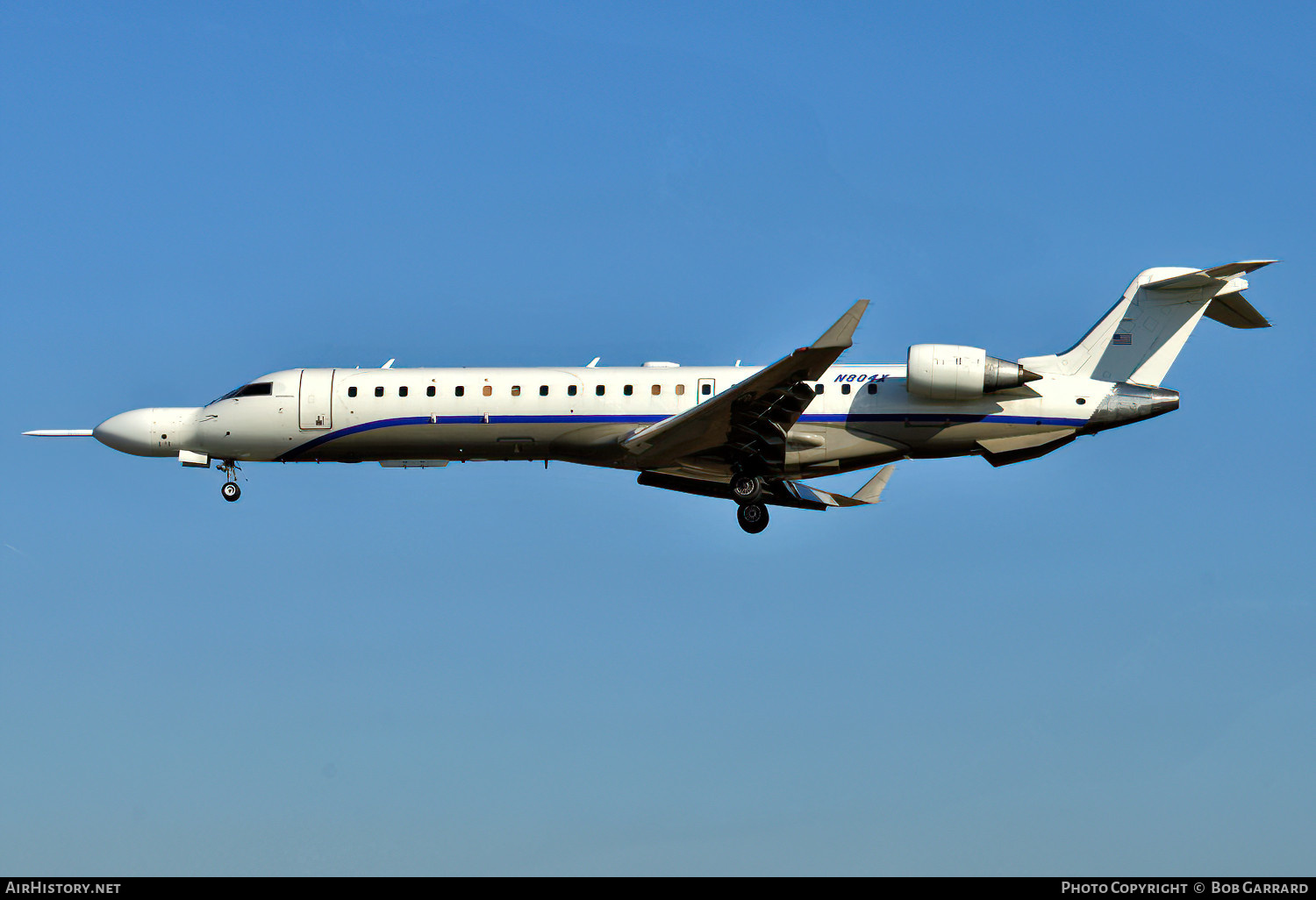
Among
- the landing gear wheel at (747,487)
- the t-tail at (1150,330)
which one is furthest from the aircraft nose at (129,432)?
the t-tail at (1150,330)

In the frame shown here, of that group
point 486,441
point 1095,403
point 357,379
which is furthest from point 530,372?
point 1095,403

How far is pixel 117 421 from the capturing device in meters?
33.6

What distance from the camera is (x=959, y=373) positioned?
29.5 m

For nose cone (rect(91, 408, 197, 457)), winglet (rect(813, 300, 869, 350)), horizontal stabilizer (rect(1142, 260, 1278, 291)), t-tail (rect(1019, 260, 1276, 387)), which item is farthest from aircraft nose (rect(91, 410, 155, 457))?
horizontal stabilizer (rect(1142, 260, 1278, 291))

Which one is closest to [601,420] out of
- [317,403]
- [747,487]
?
[747,487]

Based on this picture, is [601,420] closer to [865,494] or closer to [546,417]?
[546,417]

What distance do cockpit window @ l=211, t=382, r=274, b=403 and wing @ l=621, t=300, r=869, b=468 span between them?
27.6ft

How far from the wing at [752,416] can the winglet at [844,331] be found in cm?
2

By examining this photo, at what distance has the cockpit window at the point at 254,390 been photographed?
3312cm

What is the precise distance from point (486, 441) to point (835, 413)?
7.51 metres
